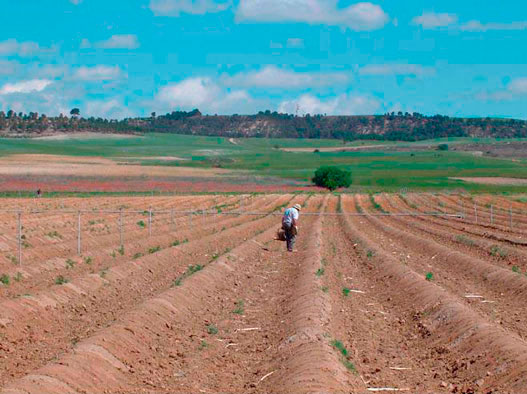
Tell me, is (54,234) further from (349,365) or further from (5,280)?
(349,365)

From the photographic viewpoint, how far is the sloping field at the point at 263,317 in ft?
33.7

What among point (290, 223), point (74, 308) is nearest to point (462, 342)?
point (74, 308)

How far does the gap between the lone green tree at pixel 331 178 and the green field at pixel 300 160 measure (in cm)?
208

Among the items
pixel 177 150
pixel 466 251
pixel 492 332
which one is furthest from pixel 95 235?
pixel 177 150

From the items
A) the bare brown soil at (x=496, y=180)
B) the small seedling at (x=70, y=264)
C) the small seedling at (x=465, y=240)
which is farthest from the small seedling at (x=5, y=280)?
the bare brown soil at (x=496, y=180)

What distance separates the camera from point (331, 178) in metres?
98.0

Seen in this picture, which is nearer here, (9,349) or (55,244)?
(9,349)

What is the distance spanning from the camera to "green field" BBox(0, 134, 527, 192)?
4257 inches

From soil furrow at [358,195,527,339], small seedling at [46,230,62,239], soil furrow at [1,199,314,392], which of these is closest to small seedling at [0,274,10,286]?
soil furrow at [1,199,314,392]

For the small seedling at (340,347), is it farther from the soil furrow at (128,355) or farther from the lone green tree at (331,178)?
the lone green tree at (331,178)

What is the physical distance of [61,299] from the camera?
51.3 ft

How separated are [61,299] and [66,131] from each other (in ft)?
545

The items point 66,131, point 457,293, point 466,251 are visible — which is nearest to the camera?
point 457,293

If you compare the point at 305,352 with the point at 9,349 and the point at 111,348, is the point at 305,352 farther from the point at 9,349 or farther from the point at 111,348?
the point at 9,349
